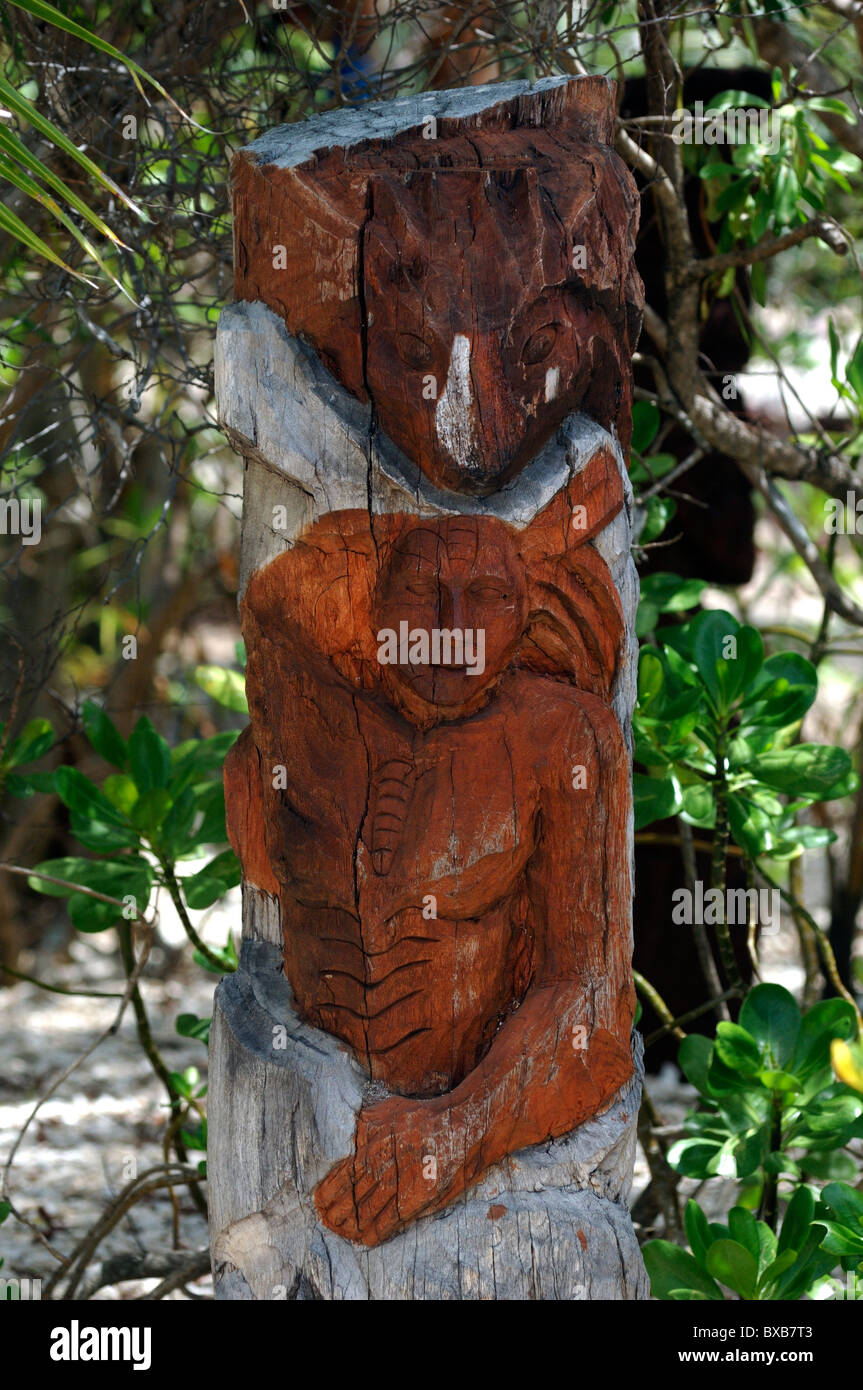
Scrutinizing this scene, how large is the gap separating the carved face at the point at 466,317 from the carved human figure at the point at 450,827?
0.39 ft

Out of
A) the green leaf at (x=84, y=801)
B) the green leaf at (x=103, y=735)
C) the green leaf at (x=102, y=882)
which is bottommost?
the green leaf at (x=102, y=882)

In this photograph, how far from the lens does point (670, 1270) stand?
2.55 metres

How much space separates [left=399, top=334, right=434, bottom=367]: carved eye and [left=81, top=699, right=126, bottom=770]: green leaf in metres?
1.44

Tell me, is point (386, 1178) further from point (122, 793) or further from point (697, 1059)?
point (122, 793)

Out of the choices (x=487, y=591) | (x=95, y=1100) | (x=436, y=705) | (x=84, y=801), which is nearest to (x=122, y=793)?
(x=84, y=801)

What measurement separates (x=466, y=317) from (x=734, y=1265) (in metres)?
1.66

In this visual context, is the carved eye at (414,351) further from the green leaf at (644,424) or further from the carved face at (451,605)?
the green leaf at (644,424)

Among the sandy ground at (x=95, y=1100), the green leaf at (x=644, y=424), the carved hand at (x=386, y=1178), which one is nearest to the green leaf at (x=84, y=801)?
the sandy ground at (x=95, y=1100)

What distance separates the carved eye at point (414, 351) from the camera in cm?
197

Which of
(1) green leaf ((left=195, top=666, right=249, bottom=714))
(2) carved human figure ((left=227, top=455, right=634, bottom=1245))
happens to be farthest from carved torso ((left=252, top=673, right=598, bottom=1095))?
(1) green leaf ((left=195, top=666, right=249, bottom=714))

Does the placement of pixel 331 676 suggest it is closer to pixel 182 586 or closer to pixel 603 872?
pixel 603 872

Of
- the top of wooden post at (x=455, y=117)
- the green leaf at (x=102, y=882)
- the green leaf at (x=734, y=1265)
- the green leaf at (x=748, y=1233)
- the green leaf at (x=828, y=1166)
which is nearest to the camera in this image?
the top of wooden post at (x=455, y=117)

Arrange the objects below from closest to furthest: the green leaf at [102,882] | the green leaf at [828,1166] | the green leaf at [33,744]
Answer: the green leaf at [828,1166] → the green leaf at [102,882] → the green leaf at [33,744]

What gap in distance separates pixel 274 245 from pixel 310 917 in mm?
1030
